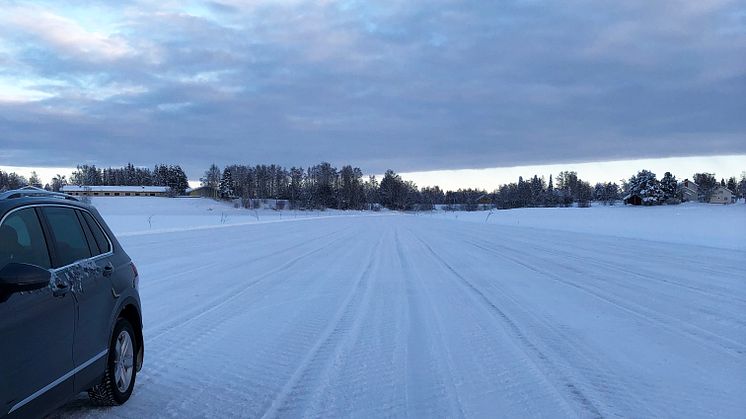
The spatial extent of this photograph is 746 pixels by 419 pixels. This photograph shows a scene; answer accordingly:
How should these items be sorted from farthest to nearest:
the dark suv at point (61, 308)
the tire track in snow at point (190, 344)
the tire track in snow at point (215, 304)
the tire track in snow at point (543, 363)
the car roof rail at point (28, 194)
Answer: the tire track in snow at point (215, 304), the tire track in snow at point (190, 344), the tire track in snow at point (543, 363), the car roof rail at point (28, 194), the dark suv at point (61, 308)

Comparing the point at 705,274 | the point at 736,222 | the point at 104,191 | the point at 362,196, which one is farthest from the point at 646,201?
the point at 104,191

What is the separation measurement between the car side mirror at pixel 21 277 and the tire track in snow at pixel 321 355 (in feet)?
7.10

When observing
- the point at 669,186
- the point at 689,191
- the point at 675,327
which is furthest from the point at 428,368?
the point at 689,191

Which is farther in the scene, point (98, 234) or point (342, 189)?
point (342, 189)

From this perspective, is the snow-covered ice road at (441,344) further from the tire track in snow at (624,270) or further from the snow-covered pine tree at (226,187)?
the snow-covered pine tree at (226,187)

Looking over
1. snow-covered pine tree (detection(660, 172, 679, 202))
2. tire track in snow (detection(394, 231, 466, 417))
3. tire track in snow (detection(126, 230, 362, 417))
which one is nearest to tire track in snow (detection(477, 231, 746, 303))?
tire track in snow (detection(394, 231, 466, 417))

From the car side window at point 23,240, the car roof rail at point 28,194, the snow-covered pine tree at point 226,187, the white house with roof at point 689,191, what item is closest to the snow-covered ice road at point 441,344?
the car side window at point 23,240

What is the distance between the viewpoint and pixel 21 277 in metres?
3.35

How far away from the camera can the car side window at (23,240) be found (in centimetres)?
377

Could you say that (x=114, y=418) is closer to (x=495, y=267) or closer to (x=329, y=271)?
(x=329, y=271)

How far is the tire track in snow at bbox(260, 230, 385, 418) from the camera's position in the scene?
5.14 m

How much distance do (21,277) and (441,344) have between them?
5.06m

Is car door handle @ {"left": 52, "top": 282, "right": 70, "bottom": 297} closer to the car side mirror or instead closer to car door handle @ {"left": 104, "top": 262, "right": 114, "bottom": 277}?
the car side mirror

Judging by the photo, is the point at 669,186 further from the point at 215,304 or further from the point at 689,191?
the point at 215,304
